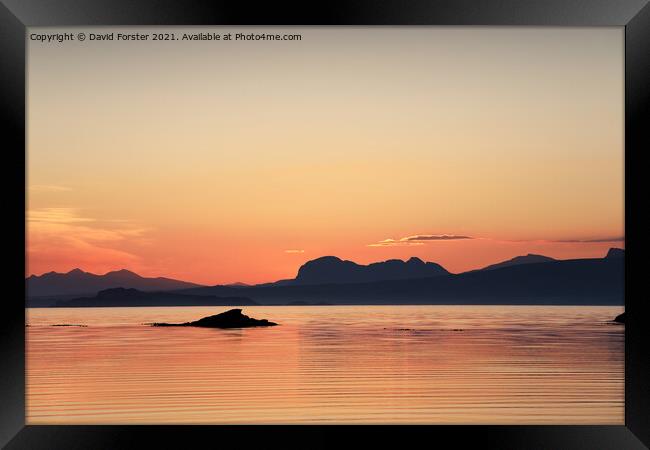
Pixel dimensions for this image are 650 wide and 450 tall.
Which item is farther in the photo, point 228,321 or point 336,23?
point 228,321

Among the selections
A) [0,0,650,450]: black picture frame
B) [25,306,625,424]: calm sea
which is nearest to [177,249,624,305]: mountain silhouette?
[25,306,625,424]: calm sea

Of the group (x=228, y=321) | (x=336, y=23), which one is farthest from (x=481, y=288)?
(x=336, y=23)

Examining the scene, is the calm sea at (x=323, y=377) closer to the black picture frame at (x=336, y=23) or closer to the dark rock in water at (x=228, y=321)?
the black picture frame at (x=336, y=23)

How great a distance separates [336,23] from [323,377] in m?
4.15

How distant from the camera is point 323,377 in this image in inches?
288

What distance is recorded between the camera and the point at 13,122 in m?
3.90

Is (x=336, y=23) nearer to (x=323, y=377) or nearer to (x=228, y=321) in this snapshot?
(x=323, y=377)

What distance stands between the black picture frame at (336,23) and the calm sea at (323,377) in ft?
0.89

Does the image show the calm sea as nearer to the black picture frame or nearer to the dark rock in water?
the black picture frame

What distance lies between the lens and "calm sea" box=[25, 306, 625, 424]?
562cm

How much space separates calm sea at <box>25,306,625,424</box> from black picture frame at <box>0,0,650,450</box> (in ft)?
0.89

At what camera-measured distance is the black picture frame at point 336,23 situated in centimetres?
384

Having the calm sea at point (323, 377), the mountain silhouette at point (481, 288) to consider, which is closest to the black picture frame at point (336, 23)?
the calm sea at point (323, 377)

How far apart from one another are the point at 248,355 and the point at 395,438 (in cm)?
556
